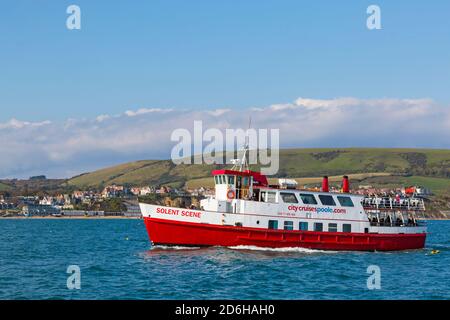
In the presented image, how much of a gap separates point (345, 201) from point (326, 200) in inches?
74.8

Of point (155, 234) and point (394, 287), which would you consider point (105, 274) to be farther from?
point (394, 287)

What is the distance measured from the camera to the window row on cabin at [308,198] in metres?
49.5

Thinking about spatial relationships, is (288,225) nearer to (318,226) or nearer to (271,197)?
(271,197)

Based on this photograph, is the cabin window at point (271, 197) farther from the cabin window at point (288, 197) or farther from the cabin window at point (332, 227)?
the cabin window at point (332, 227)

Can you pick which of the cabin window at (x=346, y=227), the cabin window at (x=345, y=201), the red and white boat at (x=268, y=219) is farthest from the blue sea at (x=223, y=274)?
the cabin window at (x=345, y=201)

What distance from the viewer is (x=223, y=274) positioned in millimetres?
37125

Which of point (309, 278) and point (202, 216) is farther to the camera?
point (202, 216)

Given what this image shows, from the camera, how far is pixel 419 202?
186 feet

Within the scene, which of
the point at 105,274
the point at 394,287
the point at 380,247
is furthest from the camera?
the point at 380,247

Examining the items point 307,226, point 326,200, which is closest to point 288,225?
point 307,226

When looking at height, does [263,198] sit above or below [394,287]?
above

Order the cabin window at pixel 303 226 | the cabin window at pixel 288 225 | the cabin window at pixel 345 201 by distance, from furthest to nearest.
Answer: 1. the cabin window at pixel 345 201
2. the cabin window at pixel 303 226
3. the cabin window at pixel 288 225
